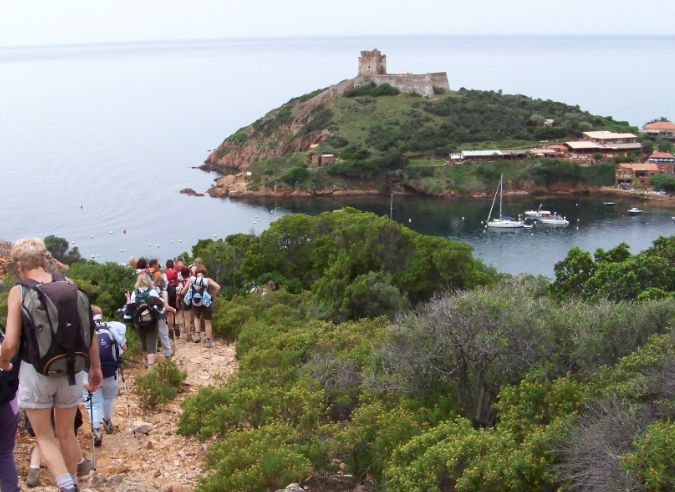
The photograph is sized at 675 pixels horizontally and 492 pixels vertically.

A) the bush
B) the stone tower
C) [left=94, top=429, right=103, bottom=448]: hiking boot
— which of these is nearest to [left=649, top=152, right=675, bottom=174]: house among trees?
the stone tower

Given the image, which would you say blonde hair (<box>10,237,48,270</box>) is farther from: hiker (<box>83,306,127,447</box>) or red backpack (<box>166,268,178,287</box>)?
red backpack (<box>166,268,178,287</box>)

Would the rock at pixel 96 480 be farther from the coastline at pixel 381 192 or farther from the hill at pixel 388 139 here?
the hill at pixel 388 139

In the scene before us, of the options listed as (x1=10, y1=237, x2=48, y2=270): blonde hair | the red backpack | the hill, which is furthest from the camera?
the hill

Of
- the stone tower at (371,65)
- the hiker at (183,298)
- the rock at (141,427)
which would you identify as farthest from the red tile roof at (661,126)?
the rock at (141,427)

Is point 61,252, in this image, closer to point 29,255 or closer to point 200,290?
point 200,290

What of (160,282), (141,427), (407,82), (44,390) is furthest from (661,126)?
(44,390)

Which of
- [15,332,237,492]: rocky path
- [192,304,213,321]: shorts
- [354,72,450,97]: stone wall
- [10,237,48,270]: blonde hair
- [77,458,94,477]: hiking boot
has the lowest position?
[15,332,237,492]: rocky path

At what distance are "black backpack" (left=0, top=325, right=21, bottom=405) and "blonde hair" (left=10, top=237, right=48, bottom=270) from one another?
60 cm

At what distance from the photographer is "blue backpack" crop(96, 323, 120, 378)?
6008 millimetres

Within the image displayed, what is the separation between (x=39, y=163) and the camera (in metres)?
82.7

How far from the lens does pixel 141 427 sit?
22.3ft

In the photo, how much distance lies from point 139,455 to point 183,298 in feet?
13.2

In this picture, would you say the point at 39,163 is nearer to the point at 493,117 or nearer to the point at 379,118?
the point at 379,118

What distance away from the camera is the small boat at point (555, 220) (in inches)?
2227
